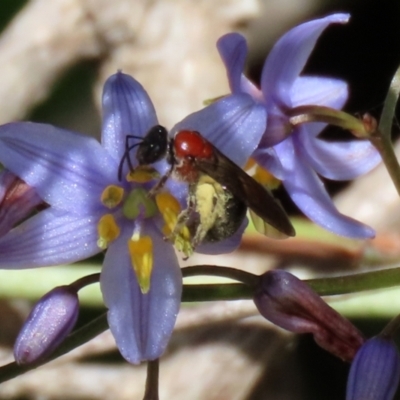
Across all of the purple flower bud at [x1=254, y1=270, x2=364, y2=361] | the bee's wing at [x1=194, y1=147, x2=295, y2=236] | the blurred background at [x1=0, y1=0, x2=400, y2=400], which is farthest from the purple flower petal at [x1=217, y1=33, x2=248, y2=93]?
the blurred background at [x1=0, y1=0, x2=400, y2=400]

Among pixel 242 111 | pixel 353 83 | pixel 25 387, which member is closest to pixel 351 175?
pixel 242 111

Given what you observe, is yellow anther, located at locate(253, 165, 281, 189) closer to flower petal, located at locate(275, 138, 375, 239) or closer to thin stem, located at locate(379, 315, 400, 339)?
flower petal, located at locate(275, 138, 375, 239)

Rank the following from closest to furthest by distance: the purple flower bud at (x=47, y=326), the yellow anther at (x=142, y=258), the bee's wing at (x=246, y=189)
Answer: the bee's wing at (x=246, y=189), the purple flower bud at (x=47, y=326), the yellow anther at (x=142, y=258)

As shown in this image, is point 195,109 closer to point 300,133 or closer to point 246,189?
point 300,133

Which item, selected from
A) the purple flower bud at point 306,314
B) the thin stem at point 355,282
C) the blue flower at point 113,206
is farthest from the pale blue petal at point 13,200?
the thin stem at point 355,282

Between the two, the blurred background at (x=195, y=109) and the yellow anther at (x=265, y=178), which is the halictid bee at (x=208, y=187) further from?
the blurred background at (x=195, y=109)

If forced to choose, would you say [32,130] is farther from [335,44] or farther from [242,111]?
[335,44]

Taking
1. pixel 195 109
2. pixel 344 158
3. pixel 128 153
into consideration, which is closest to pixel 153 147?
pixel 128 153
